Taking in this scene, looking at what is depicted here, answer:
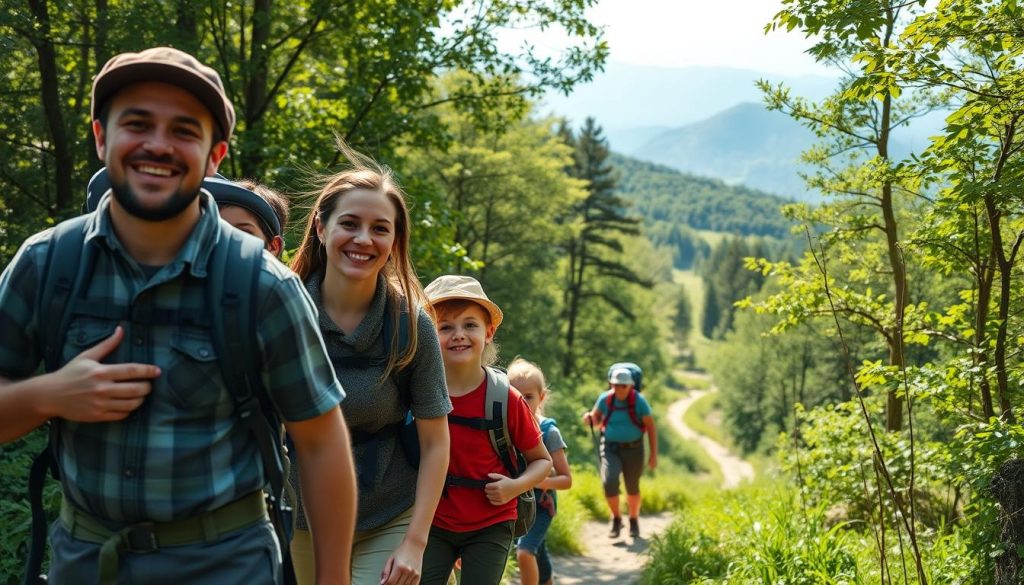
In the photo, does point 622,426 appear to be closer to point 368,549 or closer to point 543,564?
point 543,564

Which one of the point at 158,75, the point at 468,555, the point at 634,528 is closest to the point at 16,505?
the point at 468,555

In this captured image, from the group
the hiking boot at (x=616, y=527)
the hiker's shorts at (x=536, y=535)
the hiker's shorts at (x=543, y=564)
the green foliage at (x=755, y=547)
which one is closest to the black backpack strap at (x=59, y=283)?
the hiker's shorts at (x=536, y=535)

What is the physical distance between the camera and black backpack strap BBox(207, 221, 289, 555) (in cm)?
181

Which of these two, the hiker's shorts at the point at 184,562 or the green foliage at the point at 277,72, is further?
the green foliage at the point at 277,72

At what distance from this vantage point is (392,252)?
3270 mm

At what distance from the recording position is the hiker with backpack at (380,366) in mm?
3023

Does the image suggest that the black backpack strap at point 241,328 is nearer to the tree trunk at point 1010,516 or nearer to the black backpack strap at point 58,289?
the black backpack strap at point 58,289

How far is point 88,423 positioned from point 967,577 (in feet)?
17.2

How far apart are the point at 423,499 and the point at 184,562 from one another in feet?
4.11

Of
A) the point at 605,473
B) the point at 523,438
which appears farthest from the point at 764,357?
the point at 523,438

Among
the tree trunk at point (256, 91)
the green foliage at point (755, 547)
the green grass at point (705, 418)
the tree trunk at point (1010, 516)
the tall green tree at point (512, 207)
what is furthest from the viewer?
the green grass at point (705, 418)

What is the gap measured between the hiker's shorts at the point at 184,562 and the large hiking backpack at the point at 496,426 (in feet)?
6.30

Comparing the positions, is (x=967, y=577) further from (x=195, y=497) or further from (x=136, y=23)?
(x=136, y=23)

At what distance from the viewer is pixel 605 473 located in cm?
1030
